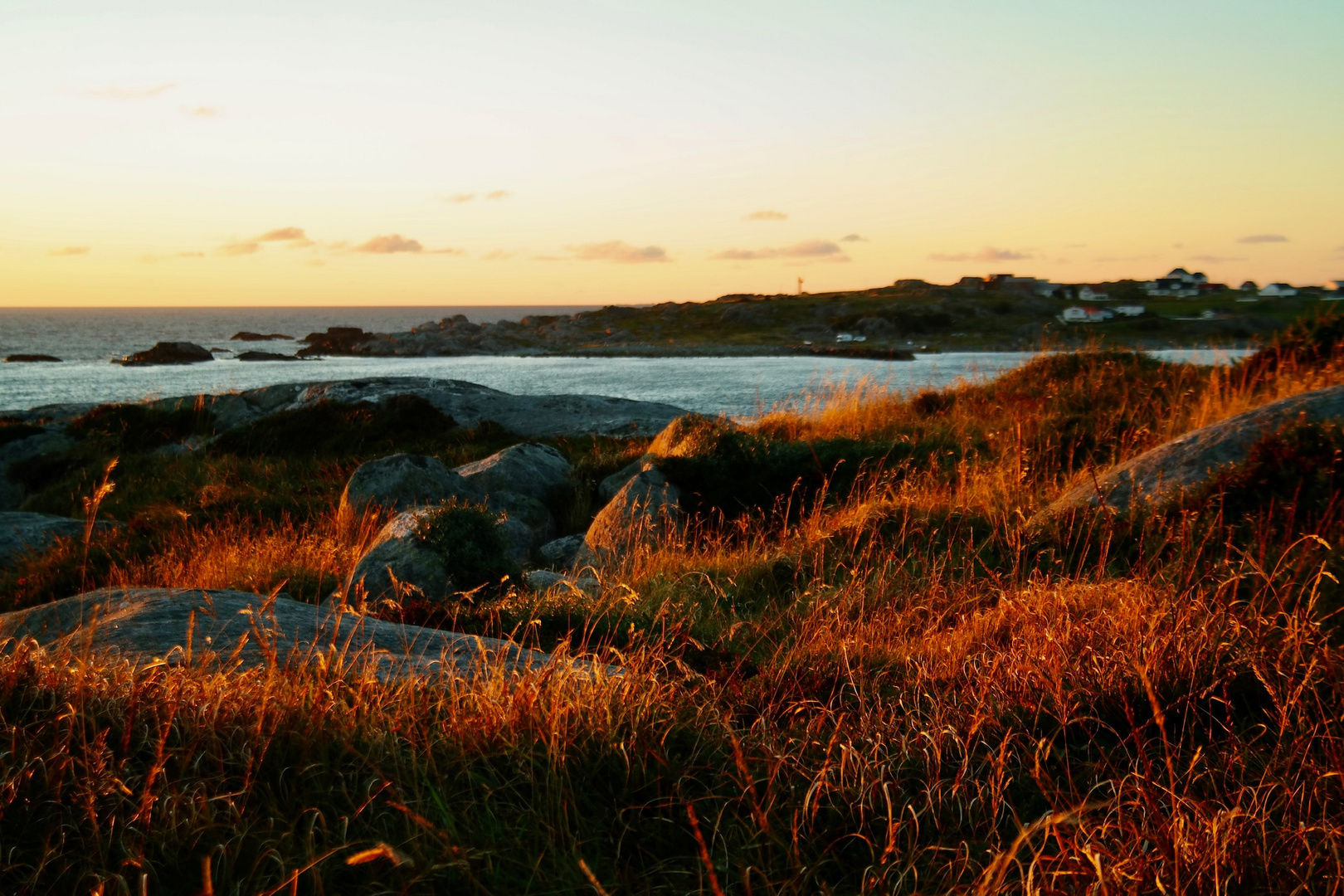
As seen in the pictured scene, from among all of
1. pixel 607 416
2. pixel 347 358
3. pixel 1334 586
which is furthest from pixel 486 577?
pixel 347 358

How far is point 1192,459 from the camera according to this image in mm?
6711

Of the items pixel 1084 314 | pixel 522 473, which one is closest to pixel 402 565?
pixel 522 473

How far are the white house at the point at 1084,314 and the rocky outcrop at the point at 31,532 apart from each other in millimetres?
78116

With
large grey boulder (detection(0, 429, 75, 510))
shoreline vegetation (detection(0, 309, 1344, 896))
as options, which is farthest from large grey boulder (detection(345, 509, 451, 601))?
large grey boulder (detection(0, 429, 75, 510))

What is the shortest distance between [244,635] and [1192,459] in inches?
273

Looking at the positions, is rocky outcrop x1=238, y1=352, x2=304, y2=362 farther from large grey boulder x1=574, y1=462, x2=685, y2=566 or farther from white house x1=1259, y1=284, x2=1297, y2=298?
white house x1=1259, y1=284, x2=1297, y2=298

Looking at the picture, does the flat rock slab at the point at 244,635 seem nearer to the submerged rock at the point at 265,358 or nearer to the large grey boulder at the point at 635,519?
the large grey boulder at the point at 635,519

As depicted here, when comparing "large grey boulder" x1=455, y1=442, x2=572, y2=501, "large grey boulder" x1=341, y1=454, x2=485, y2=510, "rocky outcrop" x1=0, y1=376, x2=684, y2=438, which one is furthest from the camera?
"rocky outcrop" x1=0, y1=376, x2=684, y2=438

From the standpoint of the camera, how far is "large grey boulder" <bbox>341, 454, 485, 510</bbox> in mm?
9789

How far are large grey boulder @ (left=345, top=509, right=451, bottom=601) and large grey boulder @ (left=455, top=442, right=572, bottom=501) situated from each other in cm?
332

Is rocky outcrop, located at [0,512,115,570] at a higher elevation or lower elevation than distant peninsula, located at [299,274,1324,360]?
lower

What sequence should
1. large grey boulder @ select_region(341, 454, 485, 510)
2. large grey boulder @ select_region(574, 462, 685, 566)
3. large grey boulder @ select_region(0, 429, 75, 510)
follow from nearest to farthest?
large grey boulder @ select_region(574, 462, 685, 566) → large grey boulder @ select_region(341, 454, 485, 510) → large grey boulder @ select_region(0, 429, 75, 510)

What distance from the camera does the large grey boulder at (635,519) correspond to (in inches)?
304

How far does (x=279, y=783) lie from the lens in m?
2.41
